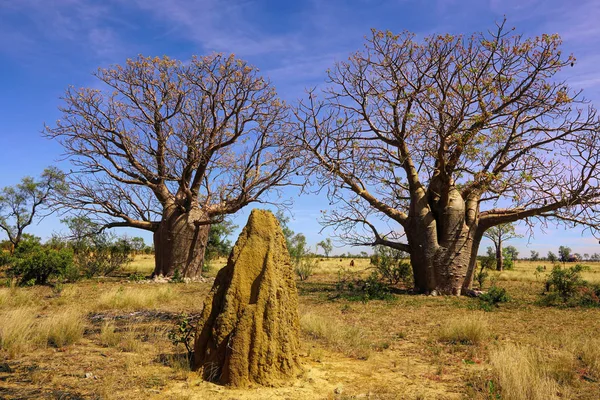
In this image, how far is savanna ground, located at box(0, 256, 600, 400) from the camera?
407cm

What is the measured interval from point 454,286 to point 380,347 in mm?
7353

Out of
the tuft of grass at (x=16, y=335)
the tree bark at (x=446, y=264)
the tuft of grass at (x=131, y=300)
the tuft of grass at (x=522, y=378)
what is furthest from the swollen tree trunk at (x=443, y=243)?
the tuft of grass at (x=16, y=335)

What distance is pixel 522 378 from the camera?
161 inches

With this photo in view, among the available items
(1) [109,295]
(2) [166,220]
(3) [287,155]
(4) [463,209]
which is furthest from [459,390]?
(2) [166,220]

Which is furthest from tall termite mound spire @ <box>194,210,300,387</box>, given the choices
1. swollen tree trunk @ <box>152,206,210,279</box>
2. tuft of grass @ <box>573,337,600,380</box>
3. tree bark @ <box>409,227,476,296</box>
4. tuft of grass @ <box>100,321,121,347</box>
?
swollen tree trunk @ <box>152,206,210,279</box>

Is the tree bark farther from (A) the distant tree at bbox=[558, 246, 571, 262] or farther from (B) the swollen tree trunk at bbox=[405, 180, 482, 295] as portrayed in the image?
(A) the distant tree at bbox=[558, 246, 571, 262]

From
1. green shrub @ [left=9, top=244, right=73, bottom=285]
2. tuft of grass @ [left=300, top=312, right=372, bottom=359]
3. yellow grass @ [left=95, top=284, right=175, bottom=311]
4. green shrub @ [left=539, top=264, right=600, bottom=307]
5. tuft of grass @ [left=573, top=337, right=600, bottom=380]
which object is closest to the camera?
tuft of grass @ [left=573, top=337, right=600, bottom=380]

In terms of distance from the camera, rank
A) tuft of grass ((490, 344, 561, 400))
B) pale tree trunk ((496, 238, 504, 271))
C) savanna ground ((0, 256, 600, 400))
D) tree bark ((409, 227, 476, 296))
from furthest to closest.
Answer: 1. pale tree trunk ((496, 238, 504, 271))
2. tree bark ((409, 227, 476, 296))
3. savanna ground ((0, 256, 600, 400))
4. tuft of grass ((490, 344, 561, 400))

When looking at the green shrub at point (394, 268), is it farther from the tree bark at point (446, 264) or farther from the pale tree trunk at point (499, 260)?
the pale tree trunk at point (499, 260)

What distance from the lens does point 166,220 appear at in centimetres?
1675

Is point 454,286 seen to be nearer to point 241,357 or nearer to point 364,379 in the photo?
point 364,379

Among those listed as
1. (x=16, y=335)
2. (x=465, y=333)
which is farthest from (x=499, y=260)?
(x=16, y=335)

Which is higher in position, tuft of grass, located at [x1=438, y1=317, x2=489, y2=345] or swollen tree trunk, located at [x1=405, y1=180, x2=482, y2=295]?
swollen tree trunk, located at [x1=405, y1=180, x2=482, y2=295]

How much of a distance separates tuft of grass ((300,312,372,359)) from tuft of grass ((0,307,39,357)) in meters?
3.87
